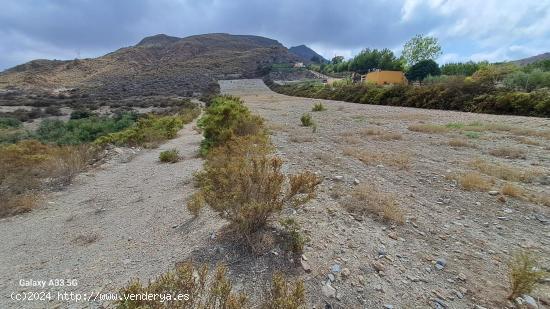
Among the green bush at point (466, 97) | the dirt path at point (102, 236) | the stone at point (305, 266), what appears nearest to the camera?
the stone at point (305, 266)

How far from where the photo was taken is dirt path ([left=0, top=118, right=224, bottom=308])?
2887 millimetres

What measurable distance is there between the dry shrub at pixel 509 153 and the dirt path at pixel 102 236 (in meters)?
7.58

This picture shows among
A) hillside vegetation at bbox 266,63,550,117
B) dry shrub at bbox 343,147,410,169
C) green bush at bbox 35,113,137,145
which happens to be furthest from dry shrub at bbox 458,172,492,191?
green bush at bbox 35,113,137,145

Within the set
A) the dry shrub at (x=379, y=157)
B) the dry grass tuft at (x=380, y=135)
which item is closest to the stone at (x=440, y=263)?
the dry shrub at (x=379, y=157)

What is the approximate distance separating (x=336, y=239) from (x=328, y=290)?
85cm

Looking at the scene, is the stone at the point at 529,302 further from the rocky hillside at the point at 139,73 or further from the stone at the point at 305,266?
the rocky hillside at the point at 139,73

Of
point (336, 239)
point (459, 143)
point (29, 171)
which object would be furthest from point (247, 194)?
point (459, 143)

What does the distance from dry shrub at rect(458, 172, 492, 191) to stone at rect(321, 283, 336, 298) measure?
3828 mm

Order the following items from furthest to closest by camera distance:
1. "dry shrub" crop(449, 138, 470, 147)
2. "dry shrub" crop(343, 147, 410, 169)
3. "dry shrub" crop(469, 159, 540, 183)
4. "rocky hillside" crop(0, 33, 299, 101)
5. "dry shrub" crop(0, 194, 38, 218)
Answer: "rocky hillside" crop(0, 33, 299, 101)
"dry shrub" crop(449, 138, 470, 147)
"dry shrub" crop(343, 147, 410, 169)
"dry shrub" crop(469, 159, 540, 183)
"dry shrub" crop(0, 194, 38, 218)

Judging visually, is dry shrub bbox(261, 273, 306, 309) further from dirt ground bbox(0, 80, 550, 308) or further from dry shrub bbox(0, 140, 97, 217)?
dry shrub bbox(0, 140, 97, 217)

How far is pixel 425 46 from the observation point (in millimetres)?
57000

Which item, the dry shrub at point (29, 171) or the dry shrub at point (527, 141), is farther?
the dry shrub at point (527, 141)

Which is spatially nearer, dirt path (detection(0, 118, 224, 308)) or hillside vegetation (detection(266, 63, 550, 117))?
dirt path (detection(0, 118, 224, 308))

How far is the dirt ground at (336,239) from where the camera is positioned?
250 cm
